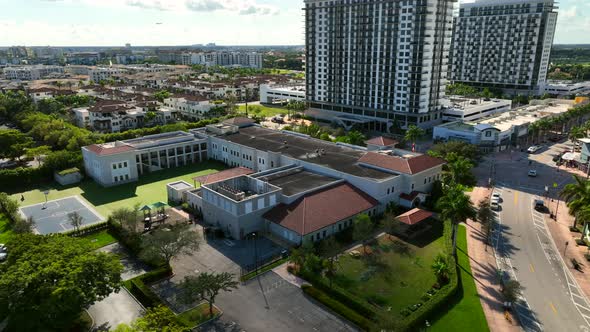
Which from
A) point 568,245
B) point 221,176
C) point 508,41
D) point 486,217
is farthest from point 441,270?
point 508,41

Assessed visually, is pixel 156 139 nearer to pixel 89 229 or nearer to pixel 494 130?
pixel 89 229

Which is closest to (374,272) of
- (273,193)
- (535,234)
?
(273,193)

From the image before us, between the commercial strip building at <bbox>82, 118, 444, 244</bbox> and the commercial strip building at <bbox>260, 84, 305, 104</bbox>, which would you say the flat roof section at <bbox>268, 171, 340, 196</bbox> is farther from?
the commercial strip building at <bbox>260, 84, 305, 104</bbox>

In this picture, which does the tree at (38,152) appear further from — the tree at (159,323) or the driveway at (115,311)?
the tree at (159,323)

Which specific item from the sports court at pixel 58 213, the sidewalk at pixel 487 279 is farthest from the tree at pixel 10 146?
the sidewalk at pixel 487 279

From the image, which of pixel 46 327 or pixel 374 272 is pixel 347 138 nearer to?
pixel 374 272

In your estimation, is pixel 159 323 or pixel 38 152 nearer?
pixel 159 323
